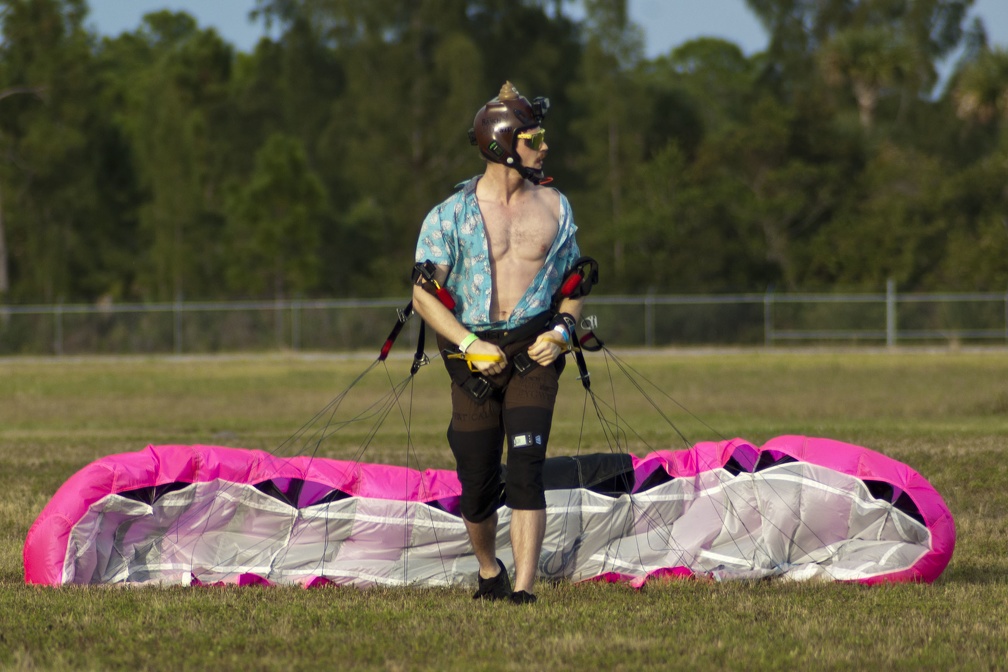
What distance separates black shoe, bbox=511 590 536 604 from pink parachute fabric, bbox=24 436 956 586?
0.84 metres

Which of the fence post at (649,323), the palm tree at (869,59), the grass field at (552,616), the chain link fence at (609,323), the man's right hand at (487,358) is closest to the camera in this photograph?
the grass field at (552,616)

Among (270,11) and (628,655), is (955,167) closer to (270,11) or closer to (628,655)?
(270,11)

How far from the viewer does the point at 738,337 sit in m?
36.5

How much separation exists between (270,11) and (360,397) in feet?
107

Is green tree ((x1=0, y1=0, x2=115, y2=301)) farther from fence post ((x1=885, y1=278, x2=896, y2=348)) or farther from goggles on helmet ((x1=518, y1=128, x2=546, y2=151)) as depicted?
goggles on helmet ((x1=518, y1=128, x2=546, y2=151))

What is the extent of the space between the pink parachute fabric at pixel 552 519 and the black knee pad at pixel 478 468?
0.72 metres

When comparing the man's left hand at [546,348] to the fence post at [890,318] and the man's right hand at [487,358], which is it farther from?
the fence post at [890,318]

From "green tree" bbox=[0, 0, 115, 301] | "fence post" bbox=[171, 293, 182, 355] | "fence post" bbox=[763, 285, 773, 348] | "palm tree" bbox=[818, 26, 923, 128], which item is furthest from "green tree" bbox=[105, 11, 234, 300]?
"palm tree" bbox=[818, 26, 923, 128]

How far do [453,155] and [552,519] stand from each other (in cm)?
4262

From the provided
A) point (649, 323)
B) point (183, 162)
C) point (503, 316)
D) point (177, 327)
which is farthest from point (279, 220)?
point (503, 316)

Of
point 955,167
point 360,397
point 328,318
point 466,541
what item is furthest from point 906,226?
point 466,541

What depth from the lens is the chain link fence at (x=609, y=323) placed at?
117 ft

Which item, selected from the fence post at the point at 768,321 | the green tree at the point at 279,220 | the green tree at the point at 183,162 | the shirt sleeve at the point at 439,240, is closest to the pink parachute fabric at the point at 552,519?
the shirt sleeve at the point at 439,240

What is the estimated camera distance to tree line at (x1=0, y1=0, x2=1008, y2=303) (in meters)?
42.5
